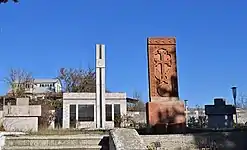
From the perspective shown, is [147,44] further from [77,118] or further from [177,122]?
[77,118]

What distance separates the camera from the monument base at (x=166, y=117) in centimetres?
1218

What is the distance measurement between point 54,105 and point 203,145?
3193 cm

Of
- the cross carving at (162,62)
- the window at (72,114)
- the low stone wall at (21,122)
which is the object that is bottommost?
the low stone wall at (21,122)

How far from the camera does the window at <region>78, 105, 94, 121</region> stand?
35.8 meters

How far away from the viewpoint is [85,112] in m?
36.1

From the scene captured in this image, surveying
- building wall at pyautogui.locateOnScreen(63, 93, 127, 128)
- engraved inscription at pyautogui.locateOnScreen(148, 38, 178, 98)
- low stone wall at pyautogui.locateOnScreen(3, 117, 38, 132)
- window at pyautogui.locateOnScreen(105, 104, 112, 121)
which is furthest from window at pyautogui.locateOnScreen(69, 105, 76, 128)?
engraved inscription at pyautogui.locateOnScreen(148, 38, 178, 98)

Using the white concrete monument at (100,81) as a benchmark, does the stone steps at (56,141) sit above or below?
below

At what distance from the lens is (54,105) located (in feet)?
129

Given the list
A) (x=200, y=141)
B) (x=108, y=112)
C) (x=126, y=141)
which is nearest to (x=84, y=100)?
(x=108, y=112)

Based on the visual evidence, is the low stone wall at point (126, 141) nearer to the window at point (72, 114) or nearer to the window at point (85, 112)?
the window at point (85, 112)

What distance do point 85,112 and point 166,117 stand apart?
24.5 meters

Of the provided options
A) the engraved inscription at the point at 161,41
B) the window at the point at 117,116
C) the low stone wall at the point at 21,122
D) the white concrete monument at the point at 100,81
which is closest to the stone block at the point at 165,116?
the engraved inscription at the point at 161,41

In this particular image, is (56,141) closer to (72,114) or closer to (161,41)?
(161,41)

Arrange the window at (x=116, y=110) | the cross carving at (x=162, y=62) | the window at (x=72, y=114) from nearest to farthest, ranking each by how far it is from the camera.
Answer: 1. the cross carving at (x=162, y=62)
2. the window at (x=72, y=114)
3. the window at (x=116, y=110)
